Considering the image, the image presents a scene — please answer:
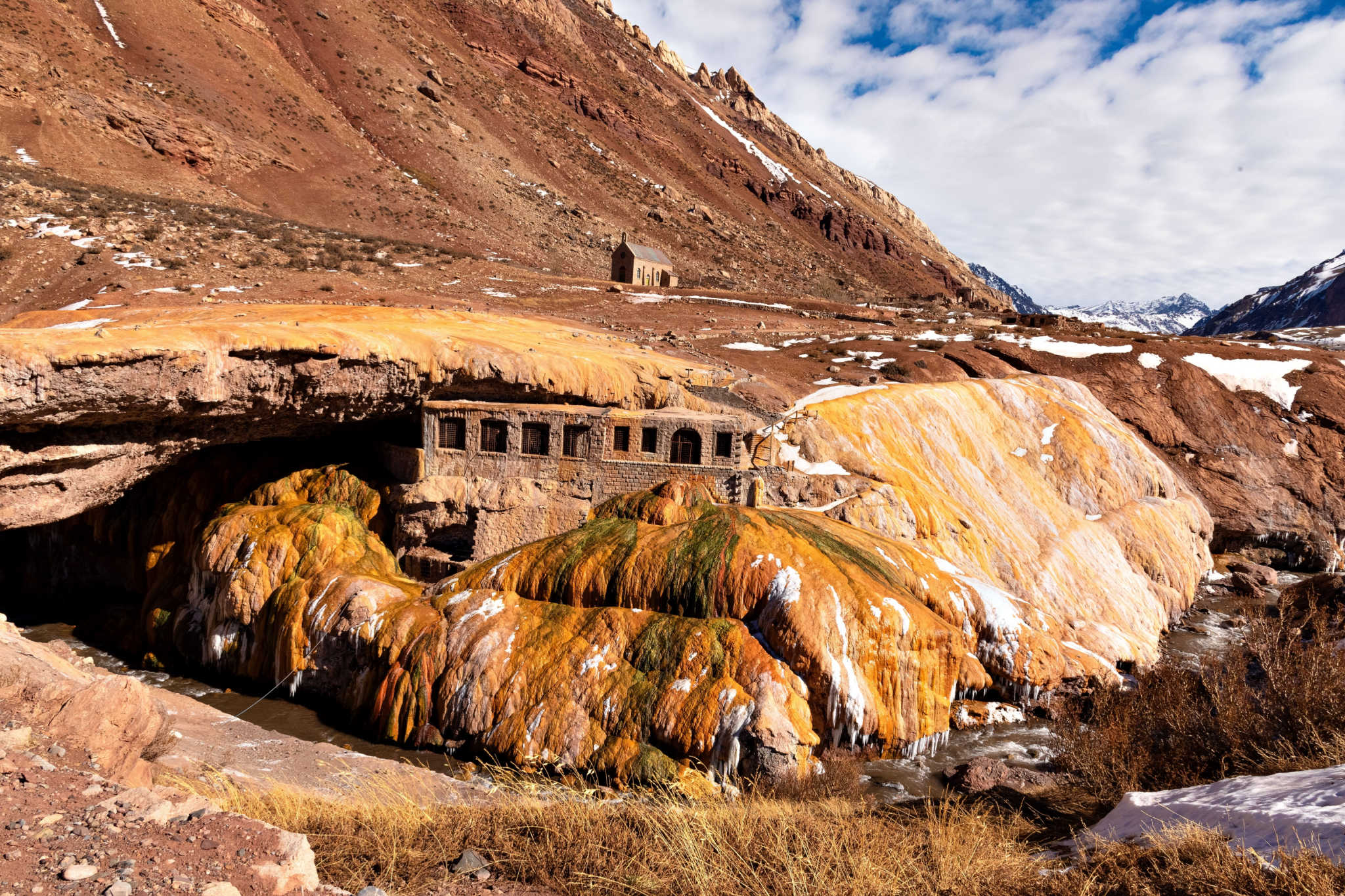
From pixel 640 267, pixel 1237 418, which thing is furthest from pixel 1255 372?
pixel 640 267

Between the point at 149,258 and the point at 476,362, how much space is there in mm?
29384

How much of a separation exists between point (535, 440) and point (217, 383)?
8720 mm

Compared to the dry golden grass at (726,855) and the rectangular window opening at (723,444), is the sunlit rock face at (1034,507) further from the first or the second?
the dry golden grass at (726,855)

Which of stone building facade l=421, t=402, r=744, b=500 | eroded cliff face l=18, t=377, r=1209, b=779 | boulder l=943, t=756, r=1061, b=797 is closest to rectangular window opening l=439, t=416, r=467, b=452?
stone building facade l=421, t=402, r=744, b=500

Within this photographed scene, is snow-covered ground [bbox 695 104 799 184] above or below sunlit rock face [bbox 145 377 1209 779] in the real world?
above

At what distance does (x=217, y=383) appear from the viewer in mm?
17781

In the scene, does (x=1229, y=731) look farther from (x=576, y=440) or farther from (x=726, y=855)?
(x=576, y=440)

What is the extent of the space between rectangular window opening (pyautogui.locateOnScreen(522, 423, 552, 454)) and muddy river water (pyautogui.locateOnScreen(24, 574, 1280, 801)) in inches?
367

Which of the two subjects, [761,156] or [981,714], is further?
[761,156]

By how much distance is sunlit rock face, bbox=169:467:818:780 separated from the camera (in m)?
15.2

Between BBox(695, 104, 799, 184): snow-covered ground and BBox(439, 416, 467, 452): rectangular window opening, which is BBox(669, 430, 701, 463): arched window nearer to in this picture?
BBox(439, 416, 467, 452): rectangular window opening

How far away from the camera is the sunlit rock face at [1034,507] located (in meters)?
22.4

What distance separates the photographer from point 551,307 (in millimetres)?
42750

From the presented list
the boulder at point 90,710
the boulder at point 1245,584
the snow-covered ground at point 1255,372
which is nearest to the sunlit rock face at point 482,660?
the boulder at point 90,710
